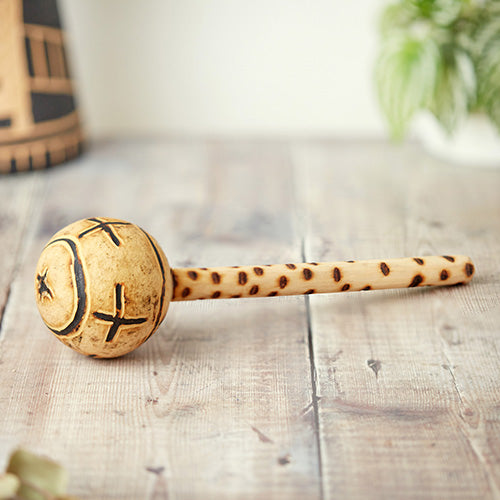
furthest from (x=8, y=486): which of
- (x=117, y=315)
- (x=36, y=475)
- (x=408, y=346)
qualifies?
(x=408, y=346)

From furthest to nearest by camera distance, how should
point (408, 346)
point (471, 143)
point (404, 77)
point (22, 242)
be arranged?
1. point (471, 143)
2. point (404, 77)
3. point (22, 242)
4. point (408, 346)

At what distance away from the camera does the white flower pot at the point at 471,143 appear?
54.8 inches

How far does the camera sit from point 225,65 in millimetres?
1576

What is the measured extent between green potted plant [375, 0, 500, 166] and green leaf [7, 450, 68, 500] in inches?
37.1

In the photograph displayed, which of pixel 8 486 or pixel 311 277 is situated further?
pixel 311 277

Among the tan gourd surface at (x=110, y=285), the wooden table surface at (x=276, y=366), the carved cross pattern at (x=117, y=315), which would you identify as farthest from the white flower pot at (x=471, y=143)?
the carved cross pattern at (x=117, y=315)

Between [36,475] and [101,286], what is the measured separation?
205 millimetres

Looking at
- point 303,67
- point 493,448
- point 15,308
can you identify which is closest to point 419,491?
point 493,448

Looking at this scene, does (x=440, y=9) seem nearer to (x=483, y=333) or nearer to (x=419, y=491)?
(x=483, y=333)

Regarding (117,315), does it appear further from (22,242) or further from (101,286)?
(22,242)

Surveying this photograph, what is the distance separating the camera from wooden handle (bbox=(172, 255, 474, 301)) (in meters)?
0.81

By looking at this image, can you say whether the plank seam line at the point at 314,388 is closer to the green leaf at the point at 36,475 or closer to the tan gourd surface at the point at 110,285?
the tan gourd surface at the point at 110,285

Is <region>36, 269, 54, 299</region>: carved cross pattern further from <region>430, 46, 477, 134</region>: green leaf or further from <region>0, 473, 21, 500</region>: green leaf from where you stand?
<region>430, 46, 477, 134</region>: green leaf

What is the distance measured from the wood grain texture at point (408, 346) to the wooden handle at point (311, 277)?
0.04 metres
